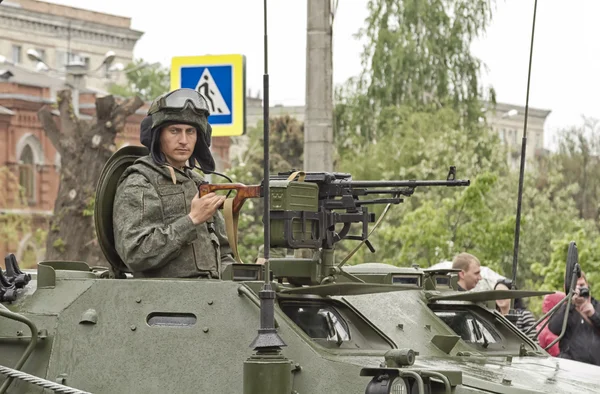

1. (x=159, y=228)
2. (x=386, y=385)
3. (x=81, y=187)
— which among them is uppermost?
(x=159, y=228)

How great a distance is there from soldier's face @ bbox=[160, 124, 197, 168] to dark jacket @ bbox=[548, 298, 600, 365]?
17.1ft

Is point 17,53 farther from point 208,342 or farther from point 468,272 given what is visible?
point 208,342

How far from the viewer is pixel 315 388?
26.6ft

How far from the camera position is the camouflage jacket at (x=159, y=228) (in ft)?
29.3

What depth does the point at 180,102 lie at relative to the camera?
950cm

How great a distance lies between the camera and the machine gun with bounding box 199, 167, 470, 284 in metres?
9.30

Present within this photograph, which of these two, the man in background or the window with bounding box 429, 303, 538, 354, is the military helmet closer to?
the window with bounding box 429, 303, 538, 354

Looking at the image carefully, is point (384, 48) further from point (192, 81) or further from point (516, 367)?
point (516, 367)

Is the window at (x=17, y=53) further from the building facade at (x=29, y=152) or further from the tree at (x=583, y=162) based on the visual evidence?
the tree at (x=583, y=162)

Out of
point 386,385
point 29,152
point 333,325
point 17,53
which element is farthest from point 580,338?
point 17,53

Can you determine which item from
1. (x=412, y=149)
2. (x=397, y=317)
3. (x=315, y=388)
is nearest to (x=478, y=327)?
(x=397, y=317)

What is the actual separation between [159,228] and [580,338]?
571cm

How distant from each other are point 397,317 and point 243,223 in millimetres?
22186

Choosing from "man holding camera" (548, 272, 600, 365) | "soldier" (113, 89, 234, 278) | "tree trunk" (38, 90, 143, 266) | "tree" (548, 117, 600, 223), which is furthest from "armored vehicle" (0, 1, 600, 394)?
Result: "tree" (548, 117, 600, 223)
